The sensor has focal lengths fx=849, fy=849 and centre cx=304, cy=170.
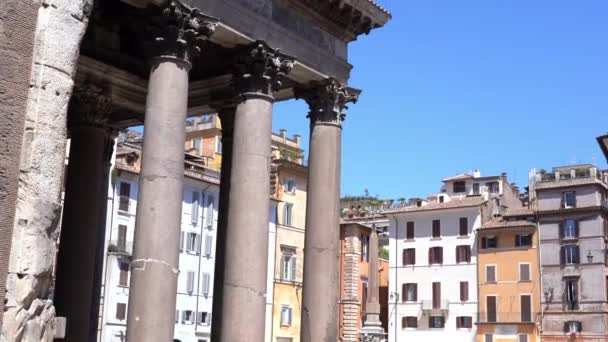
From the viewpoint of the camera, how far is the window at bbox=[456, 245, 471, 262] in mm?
67812

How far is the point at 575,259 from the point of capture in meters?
64.9

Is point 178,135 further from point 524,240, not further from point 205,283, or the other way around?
point 524,240

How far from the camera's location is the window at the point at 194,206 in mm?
53656

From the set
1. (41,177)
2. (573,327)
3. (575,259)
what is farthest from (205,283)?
(41,177)

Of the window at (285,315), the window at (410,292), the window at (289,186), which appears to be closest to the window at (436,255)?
the window at (410,292)

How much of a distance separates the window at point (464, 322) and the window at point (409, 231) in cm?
785

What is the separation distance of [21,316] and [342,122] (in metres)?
11.6

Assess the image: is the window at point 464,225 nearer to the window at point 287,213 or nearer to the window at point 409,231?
the window at point 409,231

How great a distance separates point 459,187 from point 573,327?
16.8m

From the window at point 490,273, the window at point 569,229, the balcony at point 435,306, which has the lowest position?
the balcony at point 435,306

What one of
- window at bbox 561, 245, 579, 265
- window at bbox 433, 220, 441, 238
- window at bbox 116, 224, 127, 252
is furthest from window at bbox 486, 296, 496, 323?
window at bbox 116, 224, 127, 252

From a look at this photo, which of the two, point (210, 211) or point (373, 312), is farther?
point (210, 211)

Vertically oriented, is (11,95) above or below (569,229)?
below

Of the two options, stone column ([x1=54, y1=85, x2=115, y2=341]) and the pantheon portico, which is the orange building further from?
stone column ([x1=54, y1=85, x2=115, y2=341])
